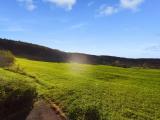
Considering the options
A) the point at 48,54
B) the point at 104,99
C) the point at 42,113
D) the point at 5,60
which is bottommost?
the point at 42,113

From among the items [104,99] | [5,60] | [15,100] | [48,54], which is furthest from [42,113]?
[48,54]

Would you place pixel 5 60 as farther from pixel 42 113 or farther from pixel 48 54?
pixel 48 54

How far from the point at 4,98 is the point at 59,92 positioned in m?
8.91

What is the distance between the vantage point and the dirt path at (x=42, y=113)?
75.8 feet

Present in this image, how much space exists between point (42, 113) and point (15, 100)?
212 cm

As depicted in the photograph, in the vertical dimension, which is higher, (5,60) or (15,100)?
(5,60)

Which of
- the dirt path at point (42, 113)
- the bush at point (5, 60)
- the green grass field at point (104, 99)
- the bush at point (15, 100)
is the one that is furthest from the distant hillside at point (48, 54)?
the bush at point (15, 100)

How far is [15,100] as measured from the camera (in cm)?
2378

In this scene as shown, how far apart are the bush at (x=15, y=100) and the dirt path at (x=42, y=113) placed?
1.47ft

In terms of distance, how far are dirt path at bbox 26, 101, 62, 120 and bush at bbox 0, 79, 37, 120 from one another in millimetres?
449

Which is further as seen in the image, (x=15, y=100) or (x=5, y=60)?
(x=5, y=60)

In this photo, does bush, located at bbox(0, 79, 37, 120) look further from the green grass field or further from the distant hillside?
the distant hillside

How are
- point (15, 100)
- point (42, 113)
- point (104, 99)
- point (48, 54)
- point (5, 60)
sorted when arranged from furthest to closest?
1. point (48, 54)
2. point (5, 60)
3. point (104, 99)
4. point (42, 113)
5. point (15, 100)

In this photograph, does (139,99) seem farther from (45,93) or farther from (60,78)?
(60,78)
